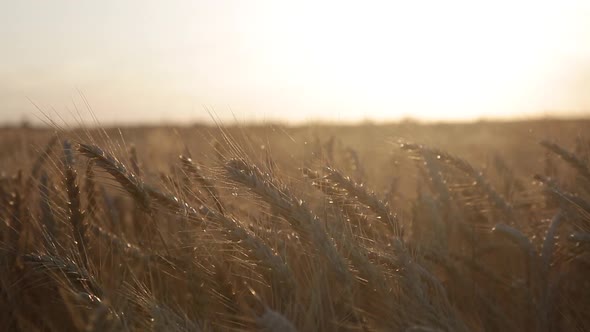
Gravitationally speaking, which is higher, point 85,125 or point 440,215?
point 85,125

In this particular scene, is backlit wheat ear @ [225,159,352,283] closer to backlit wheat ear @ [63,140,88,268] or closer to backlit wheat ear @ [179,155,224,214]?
backlit wheat ear @ [179,155,224,214]

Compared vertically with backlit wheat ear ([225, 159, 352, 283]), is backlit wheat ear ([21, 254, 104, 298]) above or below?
below

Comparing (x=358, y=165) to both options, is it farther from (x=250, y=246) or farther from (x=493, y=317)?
(x=250, y=246)

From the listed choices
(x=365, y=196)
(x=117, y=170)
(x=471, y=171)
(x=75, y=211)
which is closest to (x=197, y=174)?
(x=117, y=170)

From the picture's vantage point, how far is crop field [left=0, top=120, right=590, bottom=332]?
1.19m

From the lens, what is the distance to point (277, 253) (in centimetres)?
124

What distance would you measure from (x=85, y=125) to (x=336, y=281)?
0.75 m

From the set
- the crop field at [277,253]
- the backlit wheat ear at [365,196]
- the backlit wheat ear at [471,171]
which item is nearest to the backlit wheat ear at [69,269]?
the crop field at [277,253]

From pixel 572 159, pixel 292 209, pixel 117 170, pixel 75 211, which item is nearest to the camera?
pixel 292 209

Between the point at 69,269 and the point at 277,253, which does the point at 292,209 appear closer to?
the point at 277,253

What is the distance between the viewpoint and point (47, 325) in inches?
58.8

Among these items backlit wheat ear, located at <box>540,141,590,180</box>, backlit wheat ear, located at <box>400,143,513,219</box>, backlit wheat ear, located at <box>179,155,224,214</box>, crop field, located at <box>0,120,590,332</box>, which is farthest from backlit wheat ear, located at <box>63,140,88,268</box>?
backlit wheat ear, located at <box>540,141,590,180</box>

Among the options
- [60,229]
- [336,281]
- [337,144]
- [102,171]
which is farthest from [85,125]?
[337,144]

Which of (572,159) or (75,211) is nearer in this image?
(75,211)
